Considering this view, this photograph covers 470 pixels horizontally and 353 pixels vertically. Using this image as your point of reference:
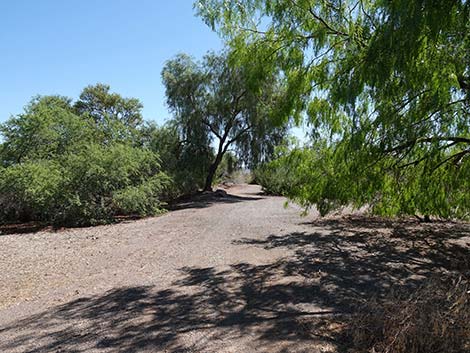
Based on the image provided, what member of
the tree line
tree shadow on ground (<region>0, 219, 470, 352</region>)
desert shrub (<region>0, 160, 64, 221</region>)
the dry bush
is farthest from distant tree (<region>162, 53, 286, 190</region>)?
the dry bush

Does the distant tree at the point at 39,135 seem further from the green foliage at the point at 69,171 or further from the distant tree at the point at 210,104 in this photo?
the distant tree at the point at 210,104

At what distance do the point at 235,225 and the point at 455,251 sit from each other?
6.69 metres

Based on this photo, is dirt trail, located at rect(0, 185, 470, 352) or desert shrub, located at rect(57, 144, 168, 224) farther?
desert shrub, located at rect(57, 144, 168, 224)

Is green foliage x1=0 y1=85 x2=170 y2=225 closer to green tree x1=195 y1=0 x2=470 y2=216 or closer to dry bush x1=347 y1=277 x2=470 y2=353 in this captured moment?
green tree x1=195 y1=0 x2=470 y2=216

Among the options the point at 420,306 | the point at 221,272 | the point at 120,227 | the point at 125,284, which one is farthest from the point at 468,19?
the point at 120,227

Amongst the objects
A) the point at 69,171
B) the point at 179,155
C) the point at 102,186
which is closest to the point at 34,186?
the point at 69,171

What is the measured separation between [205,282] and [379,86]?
4.19 meters

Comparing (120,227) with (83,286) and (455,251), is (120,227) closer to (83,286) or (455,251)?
(83,286)

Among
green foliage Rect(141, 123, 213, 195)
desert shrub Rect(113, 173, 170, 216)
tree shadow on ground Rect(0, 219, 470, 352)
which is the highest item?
green foliage Rect(141, 123, 213, 195)

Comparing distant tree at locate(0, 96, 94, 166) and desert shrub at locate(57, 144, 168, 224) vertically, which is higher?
distant tree at locate(0, 96, 94, 166)

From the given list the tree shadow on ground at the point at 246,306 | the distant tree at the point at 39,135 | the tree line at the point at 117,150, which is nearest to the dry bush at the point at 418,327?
the tree shadow on ground at the point at 246,306

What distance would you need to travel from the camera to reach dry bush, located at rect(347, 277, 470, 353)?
10.9 ft

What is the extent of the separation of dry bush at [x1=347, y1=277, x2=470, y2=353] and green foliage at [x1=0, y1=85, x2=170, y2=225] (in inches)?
531

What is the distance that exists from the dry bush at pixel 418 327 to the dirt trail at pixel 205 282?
0.38m
